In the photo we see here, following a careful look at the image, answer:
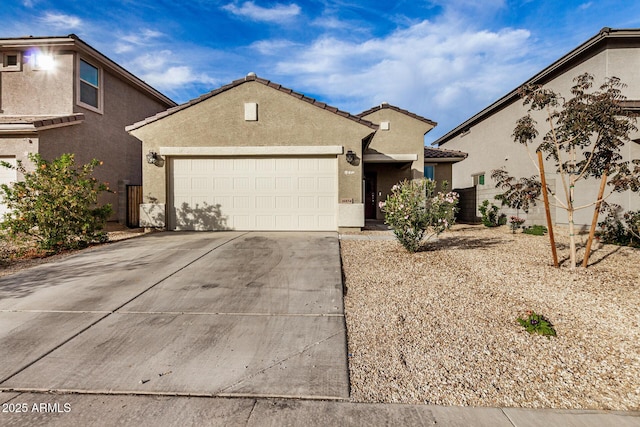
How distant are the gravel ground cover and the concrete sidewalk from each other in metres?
0.10

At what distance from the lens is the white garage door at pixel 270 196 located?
31.6 feet

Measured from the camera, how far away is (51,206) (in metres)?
7.02

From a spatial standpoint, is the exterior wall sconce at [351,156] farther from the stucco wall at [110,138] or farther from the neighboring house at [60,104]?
the stucco wall at [110,138]

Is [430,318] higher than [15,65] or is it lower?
lower

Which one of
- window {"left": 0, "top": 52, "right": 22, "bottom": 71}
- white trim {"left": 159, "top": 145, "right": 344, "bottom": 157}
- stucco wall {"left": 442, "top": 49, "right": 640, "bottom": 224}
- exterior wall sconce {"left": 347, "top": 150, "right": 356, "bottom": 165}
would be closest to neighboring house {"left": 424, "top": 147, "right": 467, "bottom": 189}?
stucco wall {"left": 442, "top": 49, "right": 640, "bottom": 224}

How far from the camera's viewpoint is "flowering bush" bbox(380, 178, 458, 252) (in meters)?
6.31

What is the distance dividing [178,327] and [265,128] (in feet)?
24.0

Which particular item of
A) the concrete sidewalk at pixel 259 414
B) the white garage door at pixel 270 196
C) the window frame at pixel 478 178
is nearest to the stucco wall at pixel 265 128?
the white garage door at pixel 270 196

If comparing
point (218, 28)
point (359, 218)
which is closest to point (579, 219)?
point (359, 218)

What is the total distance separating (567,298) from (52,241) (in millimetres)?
10134

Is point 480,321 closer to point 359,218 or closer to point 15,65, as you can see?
point 359,218

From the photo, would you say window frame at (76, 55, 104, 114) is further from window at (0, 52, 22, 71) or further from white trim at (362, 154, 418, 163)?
white trim at (362, 154, 418, 163)

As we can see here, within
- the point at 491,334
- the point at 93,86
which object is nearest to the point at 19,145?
the point at 93,86

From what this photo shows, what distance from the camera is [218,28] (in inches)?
503
